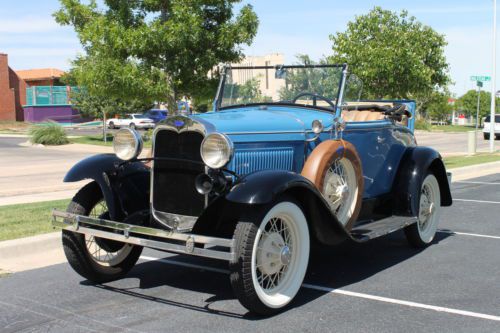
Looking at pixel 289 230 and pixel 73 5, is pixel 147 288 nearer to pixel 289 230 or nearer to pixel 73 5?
pixel 289 230

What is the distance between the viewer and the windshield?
6105 millimetres

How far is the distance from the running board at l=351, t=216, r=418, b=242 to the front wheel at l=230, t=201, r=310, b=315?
811 mm

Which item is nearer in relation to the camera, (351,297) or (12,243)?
(351,297)

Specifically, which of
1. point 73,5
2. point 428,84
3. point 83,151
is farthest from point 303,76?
point 83,151

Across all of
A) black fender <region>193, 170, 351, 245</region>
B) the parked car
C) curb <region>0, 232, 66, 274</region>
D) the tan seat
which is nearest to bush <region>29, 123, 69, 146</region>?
the parked car

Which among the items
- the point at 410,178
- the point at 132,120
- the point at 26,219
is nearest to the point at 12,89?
the point at 132,120

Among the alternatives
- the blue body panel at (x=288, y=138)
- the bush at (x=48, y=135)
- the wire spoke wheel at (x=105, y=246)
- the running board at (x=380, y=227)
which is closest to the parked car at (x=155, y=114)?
the bush at (x=48, y=135)

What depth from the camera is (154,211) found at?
16.8 feet

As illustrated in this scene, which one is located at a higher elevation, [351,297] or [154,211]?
[154,211]

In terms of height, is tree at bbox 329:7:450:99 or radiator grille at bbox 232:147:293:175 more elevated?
A: tree at bbox 329:7:450:99

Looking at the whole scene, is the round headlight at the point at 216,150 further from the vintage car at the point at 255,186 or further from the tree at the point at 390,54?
the tree at the point at 390,54

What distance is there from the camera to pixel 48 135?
1081 inches

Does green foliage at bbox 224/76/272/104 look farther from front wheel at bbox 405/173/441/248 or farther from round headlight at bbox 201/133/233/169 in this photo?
front wheel at bbox 405/173/441/248

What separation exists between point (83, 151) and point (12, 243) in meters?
19.1
